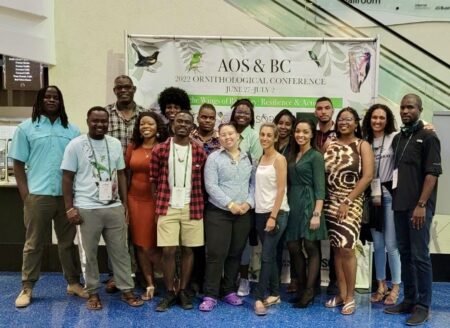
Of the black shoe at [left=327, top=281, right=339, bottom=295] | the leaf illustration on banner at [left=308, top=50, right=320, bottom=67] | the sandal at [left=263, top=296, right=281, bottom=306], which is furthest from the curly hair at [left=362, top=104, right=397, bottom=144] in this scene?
the sandal at [left=263, top=296, right=281, bottom=306]

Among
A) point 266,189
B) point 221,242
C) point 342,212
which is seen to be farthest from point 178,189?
point 342,212

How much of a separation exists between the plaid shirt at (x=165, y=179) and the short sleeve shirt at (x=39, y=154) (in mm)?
716

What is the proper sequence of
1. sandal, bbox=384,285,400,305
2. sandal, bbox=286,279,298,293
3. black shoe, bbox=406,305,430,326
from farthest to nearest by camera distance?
sandal, bbox=286,279,298,293 < sandal, bbox=384,285,400,305 < black shoe, bbox=406,305,430,326

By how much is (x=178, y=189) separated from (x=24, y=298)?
4.79 feet

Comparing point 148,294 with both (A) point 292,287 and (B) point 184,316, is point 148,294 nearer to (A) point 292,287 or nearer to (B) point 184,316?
(B) point 184,316

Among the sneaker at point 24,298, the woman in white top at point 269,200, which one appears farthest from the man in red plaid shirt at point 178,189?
the sneaker at point 24,298

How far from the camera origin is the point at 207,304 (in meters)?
3.16

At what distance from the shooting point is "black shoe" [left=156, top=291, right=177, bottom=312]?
314cm

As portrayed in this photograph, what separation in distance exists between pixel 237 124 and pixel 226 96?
0.49 metres

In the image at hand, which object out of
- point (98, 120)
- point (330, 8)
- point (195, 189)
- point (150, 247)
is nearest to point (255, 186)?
point (195, 189)

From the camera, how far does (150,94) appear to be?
3.84 metres

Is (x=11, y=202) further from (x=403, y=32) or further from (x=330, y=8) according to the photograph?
(x=403, y=32)

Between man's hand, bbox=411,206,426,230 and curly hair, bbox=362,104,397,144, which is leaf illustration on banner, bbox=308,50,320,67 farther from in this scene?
man's hand, bbox=411,206,426,230

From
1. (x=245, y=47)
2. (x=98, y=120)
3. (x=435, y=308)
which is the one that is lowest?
(x=435, y=308)
